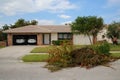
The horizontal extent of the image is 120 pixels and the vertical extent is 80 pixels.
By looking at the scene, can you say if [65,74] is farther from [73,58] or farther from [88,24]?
[88,24]

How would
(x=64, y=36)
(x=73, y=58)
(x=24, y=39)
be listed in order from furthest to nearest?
1. (x=24, y=39)
2. (x=64, y=36)
3. (x=73, y=58)

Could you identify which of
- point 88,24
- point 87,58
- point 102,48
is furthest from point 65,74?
point 88,24

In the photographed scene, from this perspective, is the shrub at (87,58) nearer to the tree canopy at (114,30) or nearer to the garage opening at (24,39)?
the tree canopy at (114,30)

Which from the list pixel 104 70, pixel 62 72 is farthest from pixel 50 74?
pixel 104 70

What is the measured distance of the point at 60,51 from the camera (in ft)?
61.5

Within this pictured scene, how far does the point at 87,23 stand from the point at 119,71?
2790 cm

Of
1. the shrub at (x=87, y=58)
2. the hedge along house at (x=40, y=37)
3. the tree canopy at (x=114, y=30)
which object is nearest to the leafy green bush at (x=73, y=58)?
the shrub at (x=87, y=58)

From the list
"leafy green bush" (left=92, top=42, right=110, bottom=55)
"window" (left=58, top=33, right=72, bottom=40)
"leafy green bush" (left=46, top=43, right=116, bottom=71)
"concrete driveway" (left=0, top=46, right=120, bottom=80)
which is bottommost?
"concrete driveway" (left=0, top=46, right=120, bottom=80)

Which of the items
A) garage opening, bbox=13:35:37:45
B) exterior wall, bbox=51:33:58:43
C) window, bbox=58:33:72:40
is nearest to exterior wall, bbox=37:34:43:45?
garage opening, bbox=13:35:37:45

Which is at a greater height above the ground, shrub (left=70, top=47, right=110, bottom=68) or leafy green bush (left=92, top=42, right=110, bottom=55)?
leafy green bush (left=92, top=42, right=110, bottom=55)

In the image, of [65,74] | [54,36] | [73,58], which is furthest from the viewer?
[54,36]

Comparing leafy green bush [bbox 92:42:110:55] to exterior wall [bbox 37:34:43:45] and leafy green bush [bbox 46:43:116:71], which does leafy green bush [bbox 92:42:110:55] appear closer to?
leafy green bush [bbox 46:43:116:71]

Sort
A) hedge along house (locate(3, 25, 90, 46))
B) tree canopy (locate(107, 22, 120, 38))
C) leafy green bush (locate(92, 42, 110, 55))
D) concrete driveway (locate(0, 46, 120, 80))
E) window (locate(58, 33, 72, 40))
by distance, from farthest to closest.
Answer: window (locate(58, 33, 72, 40))
hedge along house (locate(3, 25, 90, 46))
tree canopy (locate(107, 22, 120, 38))
leafy green bush (locate(92, 42, 110, 55))
concrete driveway (locate(0, 46, 120, 80))

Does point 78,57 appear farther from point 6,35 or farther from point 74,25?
point 6,35
